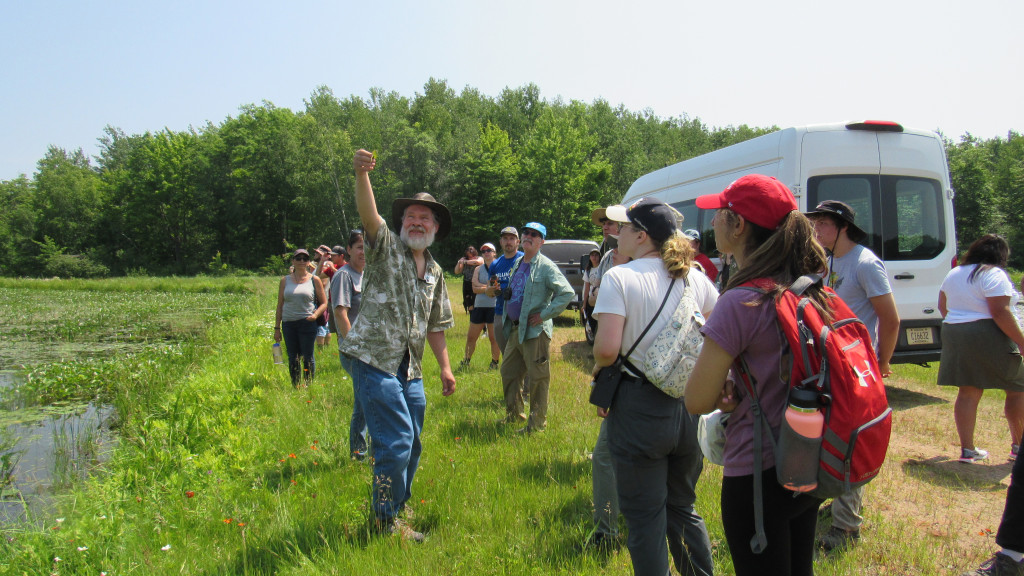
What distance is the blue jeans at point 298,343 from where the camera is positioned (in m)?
7.27

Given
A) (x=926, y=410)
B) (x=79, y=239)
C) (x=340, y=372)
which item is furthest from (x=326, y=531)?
(x=79, y=239)

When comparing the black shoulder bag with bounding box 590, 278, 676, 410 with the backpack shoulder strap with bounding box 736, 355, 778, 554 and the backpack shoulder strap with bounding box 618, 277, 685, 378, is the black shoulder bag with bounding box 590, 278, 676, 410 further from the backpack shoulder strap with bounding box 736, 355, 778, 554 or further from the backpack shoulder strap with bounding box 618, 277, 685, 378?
the backpack shoulder strap with bounding box 736, 355, 778, 554

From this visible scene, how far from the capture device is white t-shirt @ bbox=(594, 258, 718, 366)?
247cm

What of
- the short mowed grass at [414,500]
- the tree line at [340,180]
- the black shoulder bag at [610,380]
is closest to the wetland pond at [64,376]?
the short mowed grass at [414,500]

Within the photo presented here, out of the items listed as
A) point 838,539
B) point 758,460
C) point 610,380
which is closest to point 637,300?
point 610,380

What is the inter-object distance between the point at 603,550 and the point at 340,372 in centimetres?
598

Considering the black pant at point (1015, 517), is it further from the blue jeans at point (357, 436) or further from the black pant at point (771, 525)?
the blue jeans at point (357, 436)

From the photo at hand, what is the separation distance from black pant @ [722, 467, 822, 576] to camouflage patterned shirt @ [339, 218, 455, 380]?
204 centimetres

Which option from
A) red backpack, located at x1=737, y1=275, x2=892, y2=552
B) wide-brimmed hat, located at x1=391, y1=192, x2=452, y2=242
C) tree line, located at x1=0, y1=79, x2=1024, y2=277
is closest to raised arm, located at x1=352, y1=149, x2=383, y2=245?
wide-brimmed hat, located at x1=391, y1=192, x2=452, y2=242

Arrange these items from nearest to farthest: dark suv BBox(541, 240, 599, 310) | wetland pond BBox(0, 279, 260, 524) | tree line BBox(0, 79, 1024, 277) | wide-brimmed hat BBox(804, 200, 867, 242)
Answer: wide-brimmed hat BBox(804, 200, 867, 242), wetland pond BBox(0, 279, 260, 524), dark suv BBox(541, 240, 599, 310), tree line BBox(0, 79, 1024, 277)

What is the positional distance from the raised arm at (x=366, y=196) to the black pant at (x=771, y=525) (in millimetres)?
2126

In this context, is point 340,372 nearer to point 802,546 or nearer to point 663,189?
point 663,189

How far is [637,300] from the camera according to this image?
2479mm

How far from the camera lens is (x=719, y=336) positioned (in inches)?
71.5
